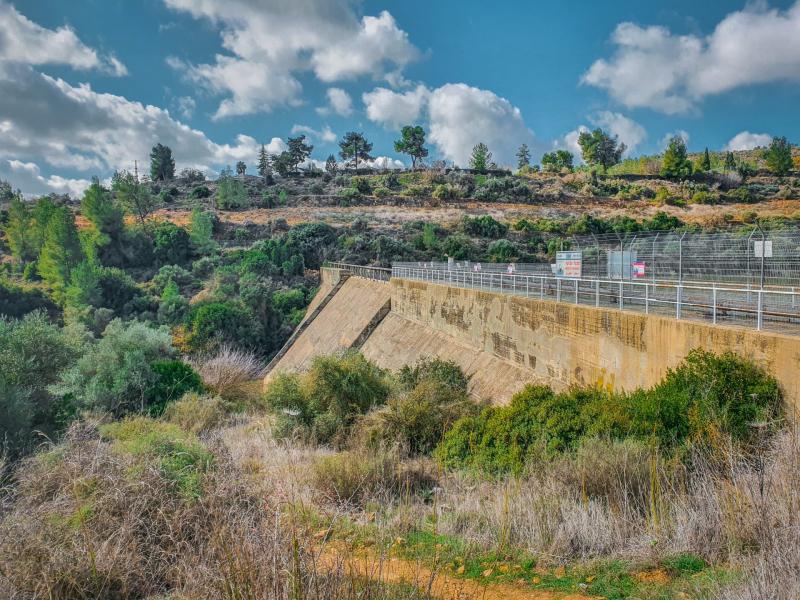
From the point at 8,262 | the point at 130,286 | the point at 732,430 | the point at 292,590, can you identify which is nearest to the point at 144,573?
the point at 292,590

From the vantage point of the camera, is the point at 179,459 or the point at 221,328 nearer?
the point at 179,459

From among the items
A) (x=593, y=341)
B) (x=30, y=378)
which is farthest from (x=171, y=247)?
(x=593, y=341)

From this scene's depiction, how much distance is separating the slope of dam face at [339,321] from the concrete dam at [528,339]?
13 centimetres

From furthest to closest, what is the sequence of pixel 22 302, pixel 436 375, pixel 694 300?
1. pixel 22 302
2. pixel 436 375
3. pixel 694 300

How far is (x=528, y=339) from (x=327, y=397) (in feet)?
18.8

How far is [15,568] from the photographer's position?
4195 mm

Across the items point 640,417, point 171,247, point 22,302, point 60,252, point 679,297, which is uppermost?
point 171,247

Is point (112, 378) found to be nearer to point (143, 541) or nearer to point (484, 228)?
point (143, 541)

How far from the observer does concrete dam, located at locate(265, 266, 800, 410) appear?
7.54 meters

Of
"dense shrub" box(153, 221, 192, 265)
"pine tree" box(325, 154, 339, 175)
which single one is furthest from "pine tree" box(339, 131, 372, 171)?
"dense shrub" box(153, 221, 192, 265)

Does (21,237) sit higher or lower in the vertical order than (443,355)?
higher

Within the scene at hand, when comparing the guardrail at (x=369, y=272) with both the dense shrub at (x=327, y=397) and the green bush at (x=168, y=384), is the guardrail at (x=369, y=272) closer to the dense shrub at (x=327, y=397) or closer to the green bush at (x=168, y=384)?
the green bush at (x=168, y=384)

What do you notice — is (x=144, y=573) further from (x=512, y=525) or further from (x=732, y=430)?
(x=732, y=430)

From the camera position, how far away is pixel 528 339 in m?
13.6
